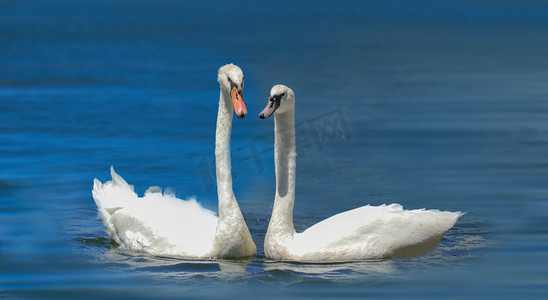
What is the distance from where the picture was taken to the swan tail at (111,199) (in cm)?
1110

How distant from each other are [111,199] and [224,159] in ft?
5.86

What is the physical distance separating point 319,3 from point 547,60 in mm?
19951

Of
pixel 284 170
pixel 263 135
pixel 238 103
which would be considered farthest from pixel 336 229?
pixel 263 135

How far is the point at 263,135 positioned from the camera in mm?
17219

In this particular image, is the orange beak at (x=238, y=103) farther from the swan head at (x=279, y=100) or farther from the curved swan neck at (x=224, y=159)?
the curved swan neck at (x=224, y=159)

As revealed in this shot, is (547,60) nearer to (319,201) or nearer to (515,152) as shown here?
(515,152)

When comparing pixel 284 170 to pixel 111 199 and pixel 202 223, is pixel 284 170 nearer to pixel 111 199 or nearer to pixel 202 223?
pixel 202 223

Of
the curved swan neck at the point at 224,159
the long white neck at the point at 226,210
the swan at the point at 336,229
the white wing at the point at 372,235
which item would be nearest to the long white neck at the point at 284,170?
the swan at the point at 336,229

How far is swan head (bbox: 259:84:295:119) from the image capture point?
965 centimetres

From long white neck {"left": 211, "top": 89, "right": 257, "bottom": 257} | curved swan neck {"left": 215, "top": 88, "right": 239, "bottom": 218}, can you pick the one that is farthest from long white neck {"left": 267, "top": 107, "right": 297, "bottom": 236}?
curved swan neck {"left": 215, "top": 88, "right": 239, "bottom": 218}

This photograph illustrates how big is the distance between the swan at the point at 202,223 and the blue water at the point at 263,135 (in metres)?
0.18

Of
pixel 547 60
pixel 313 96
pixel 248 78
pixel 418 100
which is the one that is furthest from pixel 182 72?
pixel 547 60

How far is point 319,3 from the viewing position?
147 feet

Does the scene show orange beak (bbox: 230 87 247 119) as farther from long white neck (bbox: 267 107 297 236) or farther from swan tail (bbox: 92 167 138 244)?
swan tail (bbox: 92 167 138 244)
